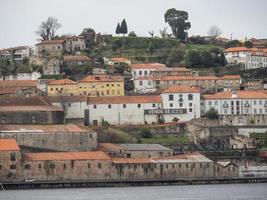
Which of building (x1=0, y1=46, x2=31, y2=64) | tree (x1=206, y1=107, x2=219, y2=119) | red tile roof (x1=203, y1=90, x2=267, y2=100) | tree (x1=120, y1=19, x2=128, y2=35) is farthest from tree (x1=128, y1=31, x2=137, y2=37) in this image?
tree (x1=206, y1=107, x2=219, y2=119)

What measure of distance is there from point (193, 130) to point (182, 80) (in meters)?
17.9

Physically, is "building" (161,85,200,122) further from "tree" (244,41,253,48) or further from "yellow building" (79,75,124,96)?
"tree" (244,41,253,48)

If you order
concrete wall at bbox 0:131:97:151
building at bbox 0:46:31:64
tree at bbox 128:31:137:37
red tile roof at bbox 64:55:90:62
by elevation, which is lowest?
concrete wall at bbox 0:131:97:151

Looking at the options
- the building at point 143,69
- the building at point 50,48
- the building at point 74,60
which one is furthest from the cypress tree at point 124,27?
the building at point 74,60

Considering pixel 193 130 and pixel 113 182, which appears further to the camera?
pixel 193 130

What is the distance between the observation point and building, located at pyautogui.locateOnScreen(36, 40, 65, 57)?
128125mm

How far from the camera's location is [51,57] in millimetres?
124438

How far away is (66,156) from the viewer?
85625 millimetres

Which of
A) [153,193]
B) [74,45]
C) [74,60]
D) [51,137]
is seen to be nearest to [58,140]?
[51,137]

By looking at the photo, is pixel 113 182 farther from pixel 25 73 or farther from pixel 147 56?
pixel 147 56

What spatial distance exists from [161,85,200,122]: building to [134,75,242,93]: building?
10806mm

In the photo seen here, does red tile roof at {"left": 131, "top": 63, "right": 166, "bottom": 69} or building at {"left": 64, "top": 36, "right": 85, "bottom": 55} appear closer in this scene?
red tile roof at {"left": 131, "top": 63, "right": 166, "bottom": 69}

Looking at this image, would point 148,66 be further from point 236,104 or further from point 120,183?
point 120,183

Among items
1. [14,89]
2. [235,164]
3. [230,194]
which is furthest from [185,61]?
[230,194]
